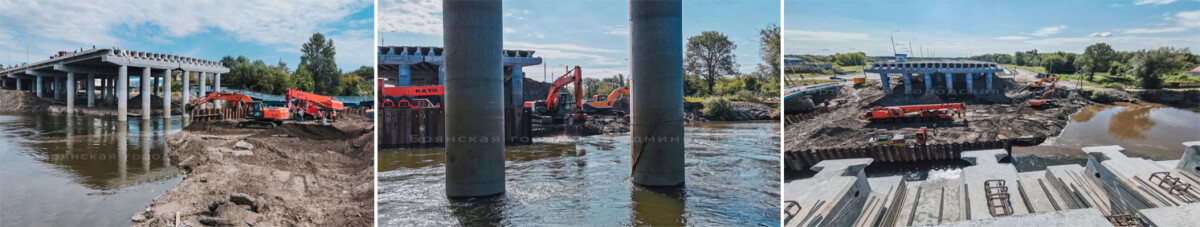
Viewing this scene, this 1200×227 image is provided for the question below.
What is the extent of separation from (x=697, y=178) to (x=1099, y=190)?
7549 mm

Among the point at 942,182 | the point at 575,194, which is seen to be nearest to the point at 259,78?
the point at 575,194

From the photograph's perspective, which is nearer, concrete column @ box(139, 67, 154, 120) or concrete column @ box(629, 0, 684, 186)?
concrete column @ box(629, 0, 684, 186)

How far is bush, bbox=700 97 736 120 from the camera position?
46781mm

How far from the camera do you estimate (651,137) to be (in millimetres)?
12203

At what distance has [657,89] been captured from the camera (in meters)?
11.9

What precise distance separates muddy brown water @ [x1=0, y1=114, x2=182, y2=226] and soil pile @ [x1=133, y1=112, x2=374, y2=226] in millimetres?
523

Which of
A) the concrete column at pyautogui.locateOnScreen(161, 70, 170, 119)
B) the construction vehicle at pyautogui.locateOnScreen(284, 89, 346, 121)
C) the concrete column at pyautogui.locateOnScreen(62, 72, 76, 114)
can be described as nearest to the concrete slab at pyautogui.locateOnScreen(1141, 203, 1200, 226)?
the construction vehicle at pyautogui.locateOnScreen(284, 89, 346, 121)

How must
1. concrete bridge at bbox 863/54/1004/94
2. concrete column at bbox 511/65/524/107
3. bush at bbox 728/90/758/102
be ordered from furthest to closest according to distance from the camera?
bush at bbox 728/90/758/102 < concrete column at bbox 511/65/524/107 < concrete bridge at bbox 863/54/1004/94

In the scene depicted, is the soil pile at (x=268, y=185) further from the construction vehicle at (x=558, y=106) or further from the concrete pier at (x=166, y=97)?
the concrete pier at (x=166, y=97)

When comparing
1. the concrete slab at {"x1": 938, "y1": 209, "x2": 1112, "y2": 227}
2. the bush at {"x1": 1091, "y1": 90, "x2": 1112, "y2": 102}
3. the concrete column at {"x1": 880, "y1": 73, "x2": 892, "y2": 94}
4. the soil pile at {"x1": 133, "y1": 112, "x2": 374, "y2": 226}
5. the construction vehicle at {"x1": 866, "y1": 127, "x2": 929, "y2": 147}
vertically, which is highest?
the concrete column at {"x1": 880, "y1": 73, "x2": 892, "y2": 94}

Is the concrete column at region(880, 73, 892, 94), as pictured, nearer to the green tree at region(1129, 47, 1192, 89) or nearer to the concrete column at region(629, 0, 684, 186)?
the concrete column at region(629, 0, 684, 186)

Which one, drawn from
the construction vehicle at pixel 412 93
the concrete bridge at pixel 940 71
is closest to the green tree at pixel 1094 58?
the concrete bridge at pixel 940 71

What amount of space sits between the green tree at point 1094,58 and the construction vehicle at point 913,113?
4.53 meters

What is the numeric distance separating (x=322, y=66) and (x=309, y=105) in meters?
18.0
